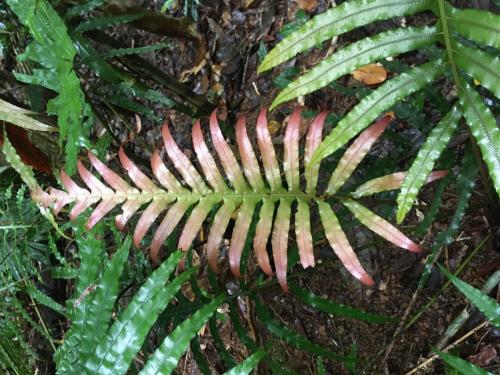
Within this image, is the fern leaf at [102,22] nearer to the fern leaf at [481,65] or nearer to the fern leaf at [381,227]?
the fern leaf at [381,227]

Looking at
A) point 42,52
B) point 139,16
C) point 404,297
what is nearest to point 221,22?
point 139,16

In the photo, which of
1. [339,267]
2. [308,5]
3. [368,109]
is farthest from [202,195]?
[308,5]

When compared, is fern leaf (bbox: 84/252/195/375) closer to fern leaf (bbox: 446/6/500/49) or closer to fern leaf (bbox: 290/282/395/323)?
fern leaf (bbox: 290/282/395/323)

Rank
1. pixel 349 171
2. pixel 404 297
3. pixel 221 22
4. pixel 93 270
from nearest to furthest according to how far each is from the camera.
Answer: pixel 349 171, pixel 93 270, pixel 404 297, pixel 221 22

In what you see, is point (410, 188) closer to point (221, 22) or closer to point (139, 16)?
point (139, 16)

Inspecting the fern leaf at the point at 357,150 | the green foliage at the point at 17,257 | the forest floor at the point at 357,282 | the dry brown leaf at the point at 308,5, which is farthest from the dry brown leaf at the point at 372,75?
the green foliage at the point at 17,257

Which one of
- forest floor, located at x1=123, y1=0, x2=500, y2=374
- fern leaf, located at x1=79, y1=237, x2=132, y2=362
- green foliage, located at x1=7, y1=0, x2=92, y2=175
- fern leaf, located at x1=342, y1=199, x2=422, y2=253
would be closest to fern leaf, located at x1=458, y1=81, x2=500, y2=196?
fern leaf, located at x1=342, y1=199, x2=422, y2=253
